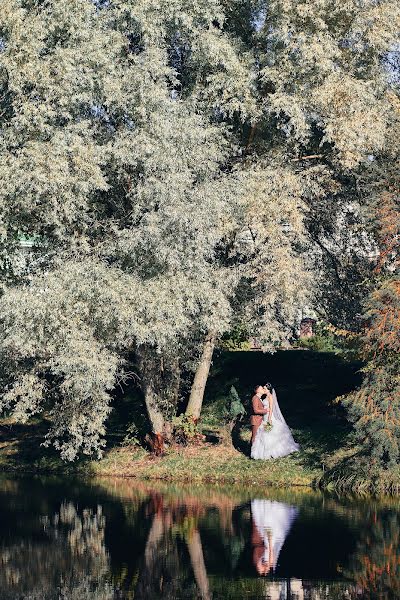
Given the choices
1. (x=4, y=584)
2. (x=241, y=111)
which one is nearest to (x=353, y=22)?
(x=241, y=111)

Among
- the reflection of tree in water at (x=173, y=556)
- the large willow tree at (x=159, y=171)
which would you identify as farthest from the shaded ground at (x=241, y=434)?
the reflection of tree in water at (x=173, y=556)

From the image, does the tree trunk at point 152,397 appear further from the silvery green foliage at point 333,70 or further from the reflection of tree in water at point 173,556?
the silvery green foliage at point 333,70

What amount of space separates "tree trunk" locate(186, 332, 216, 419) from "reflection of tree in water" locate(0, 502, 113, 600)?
7241 millimetres

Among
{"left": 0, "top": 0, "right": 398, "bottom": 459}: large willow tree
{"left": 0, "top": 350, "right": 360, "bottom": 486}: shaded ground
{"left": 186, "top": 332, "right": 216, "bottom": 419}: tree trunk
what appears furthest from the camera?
{"left": 186, "top": 332, "right": 216, "bottom": 419}: tree trunk

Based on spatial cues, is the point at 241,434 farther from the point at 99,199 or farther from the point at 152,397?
the point at 99,199

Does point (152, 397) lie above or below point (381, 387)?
below

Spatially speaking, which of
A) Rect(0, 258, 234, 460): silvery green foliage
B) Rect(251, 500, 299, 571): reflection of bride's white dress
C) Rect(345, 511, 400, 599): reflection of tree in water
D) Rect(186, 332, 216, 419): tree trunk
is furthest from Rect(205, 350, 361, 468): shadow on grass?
Rect(345, 511, 400, 599): reflection of tree in water

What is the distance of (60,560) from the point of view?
17.4 metres

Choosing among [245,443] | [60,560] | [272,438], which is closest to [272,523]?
[60,560]

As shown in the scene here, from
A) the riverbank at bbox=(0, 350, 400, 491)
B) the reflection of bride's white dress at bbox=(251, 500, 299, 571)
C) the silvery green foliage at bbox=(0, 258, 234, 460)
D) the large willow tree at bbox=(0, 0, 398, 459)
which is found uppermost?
the large willow tree at bbox=(0, 0, 398, 459)

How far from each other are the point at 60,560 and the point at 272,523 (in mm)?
4168

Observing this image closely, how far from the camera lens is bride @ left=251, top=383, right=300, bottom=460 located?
25.8 metres

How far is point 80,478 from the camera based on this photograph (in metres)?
26.7

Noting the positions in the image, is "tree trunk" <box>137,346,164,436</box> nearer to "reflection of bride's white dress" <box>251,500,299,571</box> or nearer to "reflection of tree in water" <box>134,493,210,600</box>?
"reflection of tree in water" <box>134,493,210,600</box>
